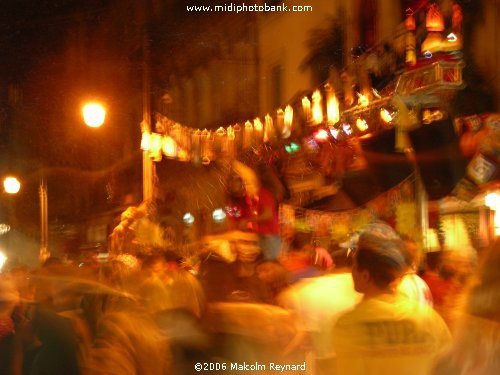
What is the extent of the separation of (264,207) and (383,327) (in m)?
4.39

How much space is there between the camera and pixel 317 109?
7434mm

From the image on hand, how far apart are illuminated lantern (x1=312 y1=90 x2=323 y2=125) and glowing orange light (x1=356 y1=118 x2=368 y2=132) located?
26.5 inches

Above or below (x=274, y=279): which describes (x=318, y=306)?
below

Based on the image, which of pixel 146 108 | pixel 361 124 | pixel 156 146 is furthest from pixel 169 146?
pixel 361 124

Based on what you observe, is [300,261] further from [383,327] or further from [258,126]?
[258,126]

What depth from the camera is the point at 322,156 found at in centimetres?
775

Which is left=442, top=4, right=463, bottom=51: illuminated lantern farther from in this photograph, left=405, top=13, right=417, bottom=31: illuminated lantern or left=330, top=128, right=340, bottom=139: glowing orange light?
left=330, top=128, right=340, bottom=139: glowing orange light

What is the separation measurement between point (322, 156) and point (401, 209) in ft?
4.01

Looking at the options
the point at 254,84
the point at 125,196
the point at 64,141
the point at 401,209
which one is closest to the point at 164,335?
the point at 401,209

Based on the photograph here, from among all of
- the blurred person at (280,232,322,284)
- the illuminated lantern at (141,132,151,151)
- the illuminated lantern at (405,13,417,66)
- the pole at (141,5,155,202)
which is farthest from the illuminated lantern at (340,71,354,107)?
the illuminated lantern at (141,132,151,151)

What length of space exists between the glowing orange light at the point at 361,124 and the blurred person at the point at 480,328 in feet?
14.8

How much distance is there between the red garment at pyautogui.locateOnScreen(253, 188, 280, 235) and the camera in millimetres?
6945

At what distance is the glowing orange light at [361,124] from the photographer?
6.74m

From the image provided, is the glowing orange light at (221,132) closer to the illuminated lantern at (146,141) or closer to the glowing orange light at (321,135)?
the illuminated lantern at (146,141)
